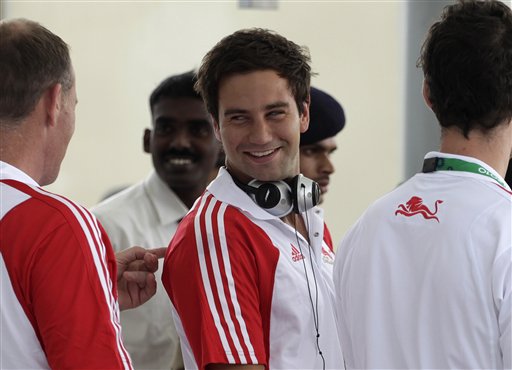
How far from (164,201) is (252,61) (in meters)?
1.30

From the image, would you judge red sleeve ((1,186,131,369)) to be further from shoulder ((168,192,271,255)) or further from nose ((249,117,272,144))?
nose ((249,117,272,144))

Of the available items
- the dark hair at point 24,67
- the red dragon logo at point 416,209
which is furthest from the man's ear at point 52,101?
the red dragon logo at point 416,209

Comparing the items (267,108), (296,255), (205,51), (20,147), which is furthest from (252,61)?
(205,51)

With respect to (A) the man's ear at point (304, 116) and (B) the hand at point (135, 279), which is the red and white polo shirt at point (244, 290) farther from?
(A) the man's ear at point (304, 116)

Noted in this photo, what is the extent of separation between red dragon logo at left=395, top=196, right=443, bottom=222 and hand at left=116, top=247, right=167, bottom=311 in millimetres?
675

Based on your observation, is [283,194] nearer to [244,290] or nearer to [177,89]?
[244,290]

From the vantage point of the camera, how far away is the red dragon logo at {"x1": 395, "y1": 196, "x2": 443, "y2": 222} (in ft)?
6.08

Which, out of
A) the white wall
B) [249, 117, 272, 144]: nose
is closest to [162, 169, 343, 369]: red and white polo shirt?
[249, 117, 272, 144]: nose

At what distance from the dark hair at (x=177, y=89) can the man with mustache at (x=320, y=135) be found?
22.4 inches

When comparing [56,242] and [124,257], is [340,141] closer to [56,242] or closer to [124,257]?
[124,257]

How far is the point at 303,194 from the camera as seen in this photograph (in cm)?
237

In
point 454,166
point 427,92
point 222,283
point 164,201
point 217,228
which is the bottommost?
point 164,201

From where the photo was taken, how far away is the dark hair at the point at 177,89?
3.60 meters

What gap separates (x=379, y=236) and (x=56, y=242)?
2.04 ft
